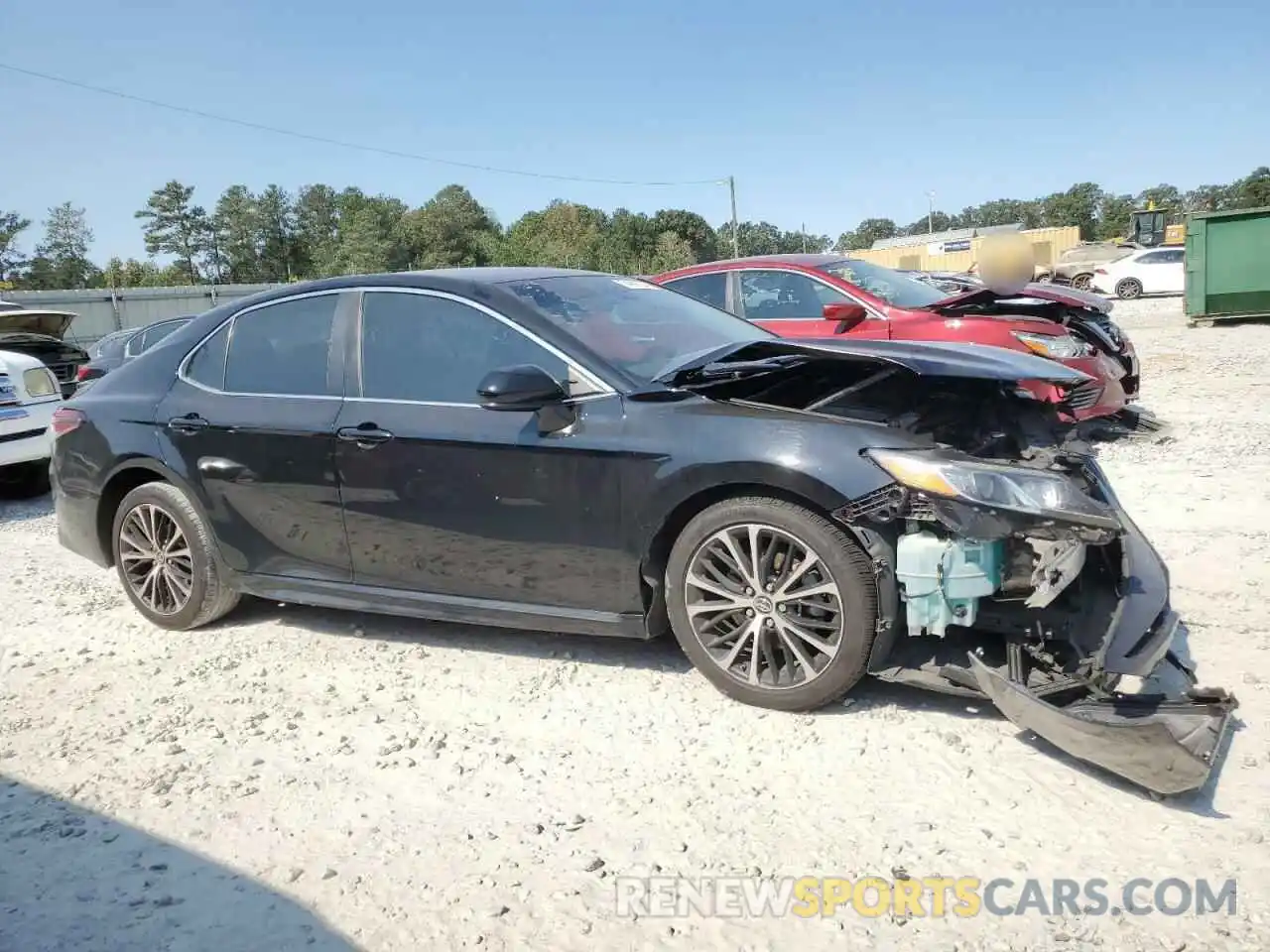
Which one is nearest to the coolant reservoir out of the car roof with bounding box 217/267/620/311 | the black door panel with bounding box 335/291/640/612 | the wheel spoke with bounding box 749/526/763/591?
the wheel spoke with bounding box 749/526/763/591

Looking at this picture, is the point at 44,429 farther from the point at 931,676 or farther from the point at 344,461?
the point at 931,676

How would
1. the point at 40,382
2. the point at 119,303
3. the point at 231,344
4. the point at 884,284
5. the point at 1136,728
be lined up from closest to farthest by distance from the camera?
the point at 1136,728, the point at 231,344, the point at 884,284, the point at 40,382, the point at 119,303

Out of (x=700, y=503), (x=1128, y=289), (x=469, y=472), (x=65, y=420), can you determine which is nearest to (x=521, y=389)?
(x=469, y=472)

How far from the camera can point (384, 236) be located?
58.3m

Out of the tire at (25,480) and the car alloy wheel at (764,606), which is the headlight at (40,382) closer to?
the tire at (25,480)

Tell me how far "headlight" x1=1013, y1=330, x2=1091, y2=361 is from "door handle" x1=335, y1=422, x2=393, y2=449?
207 inches

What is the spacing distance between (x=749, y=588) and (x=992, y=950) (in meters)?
1.42

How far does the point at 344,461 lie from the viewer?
4.08m

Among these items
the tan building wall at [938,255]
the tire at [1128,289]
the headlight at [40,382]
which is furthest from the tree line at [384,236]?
the headlight at [40,382]

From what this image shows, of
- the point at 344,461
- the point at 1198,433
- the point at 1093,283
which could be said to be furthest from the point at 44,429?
the point at 1093,283

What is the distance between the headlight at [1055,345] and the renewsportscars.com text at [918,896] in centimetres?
545

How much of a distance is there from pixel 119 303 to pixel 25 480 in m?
22.2

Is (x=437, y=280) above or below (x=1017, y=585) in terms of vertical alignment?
above

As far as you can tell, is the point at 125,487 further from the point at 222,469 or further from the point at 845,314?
the point at 845,314
